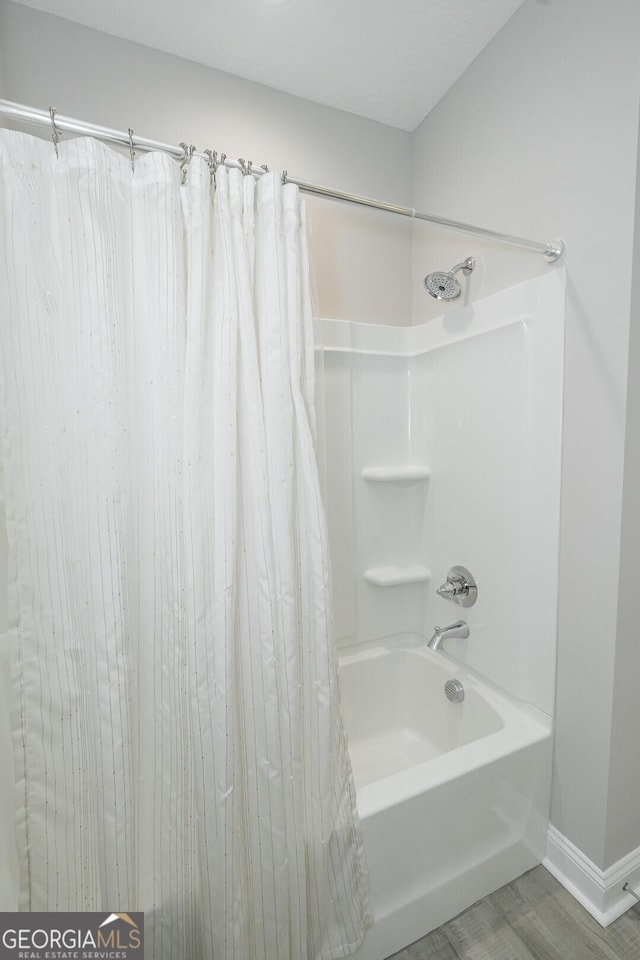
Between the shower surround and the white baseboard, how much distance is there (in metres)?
0.07

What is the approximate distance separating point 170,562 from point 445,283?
1.26 m

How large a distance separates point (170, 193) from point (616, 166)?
42.8 inches

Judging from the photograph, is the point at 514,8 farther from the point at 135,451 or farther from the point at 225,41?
the point at 135,451

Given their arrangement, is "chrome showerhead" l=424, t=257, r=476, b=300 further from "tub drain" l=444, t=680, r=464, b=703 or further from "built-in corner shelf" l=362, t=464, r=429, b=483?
"tub drain" l=444, t=680, r=464, b=703

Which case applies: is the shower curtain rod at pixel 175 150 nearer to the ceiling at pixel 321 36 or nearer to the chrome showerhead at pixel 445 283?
the chrome showerhead at pixel 445 283

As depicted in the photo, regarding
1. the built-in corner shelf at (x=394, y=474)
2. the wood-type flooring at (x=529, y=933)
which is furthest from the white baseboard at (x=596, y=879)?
the built-in corner shelf at (x=394, y=474)

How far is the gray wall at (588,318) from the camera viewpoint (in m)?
1.10

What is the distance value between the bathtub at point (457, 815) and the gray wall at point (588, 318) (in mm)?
115

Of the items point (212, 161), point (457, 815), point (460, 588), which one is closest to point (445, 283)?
point (212, 161)

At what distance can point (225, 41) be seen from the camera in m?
1.43

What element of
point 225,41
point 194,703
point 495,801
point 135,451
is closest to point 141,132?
point 225,41

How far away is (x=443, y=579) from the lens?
175cm

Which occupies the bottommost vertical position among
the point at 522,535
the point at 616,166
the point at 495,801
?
the point at 495,801

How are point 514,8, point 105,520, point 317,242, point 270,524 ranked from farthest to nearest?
1. point 317,242
2. point 514,8
3. point 270,524
4. point 105,520
